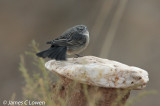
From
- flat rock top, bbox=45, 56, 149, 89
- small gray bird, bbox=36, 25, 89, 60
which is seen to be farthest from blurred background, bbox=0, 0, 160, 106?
flat rock top, bbox=45, 56, 149, 89

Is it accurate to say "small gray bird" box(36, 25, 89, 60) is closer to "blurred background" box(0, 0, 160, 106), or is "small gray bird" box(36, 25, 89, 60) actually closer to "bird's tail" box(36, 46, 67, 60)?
"bird's tail" box(36, 46, 67, 60)

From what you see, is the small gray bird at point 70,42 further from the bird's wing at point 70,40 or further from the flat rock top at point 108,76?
the flat rock top at point 108,76

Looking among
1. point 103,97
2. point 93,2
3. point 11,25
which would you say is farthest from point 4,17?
point 103,97

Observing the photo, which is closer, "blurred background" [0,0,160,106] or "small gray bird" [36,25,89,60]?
"small gray bird" [36,25,89,60]

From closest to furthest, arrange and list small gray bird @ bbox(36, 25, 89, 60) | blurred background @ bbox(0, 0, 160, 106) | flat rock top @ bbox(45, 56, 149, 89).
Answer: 1. flat rock top @ bbox(45, 56, 149, 89)
2. small gray bird @ bbox(36, 25, 89, 60)
3. blurred background @ bbox(0, 0, 160, 106)

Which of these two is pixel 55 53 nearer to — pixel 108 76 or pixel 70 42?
pixel 70 42

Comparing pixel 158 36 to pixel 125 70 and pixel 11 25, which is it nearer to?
pixel 11 25

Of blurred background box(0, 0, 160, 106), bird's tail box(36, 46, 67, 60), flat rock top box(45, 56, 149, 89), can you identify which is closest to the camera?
flat rock top box(45, 56, 149, 89)
